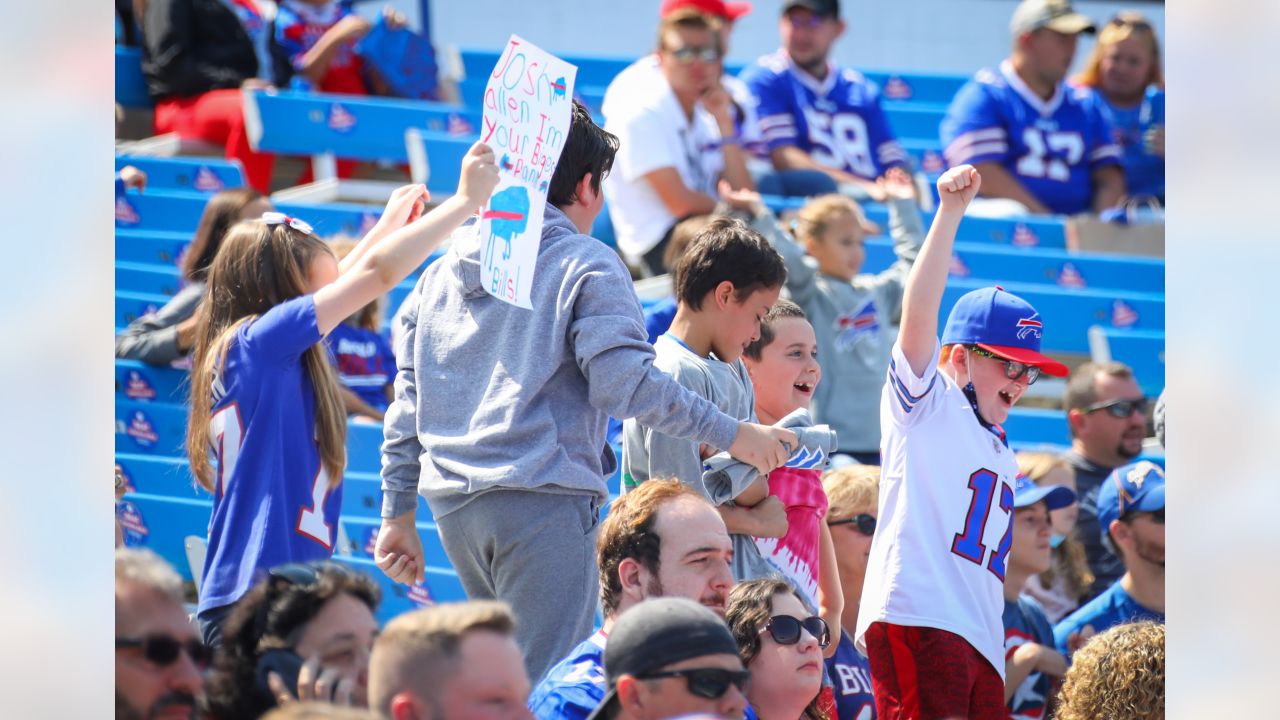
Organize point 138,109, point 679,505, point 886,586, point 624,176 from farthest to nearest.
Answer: point 138,109, point 624,176, point 886,586, point 679,505

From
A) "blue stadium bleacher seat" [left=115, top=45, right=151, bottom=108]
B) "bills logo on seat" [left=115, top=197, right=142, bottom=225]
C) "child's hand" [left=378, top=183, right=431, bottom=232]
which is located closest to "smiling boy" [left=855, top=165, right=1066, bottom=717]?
"child's hand" [left=378, top=183, right=431, bottom=232]

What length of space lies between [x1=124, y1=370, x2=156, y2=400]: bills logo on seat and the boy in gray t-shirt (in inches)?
100

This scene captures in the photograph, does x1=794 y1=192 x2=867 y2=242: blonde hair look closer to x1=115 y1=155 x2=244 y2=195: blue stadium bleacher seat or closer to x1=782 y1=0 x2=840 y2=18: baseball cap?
x1=782 y1=0 x2=840 y2=18: baseball cap

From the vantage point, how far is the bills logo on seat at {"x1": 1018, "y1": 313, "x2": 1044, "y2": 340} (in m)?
3.04

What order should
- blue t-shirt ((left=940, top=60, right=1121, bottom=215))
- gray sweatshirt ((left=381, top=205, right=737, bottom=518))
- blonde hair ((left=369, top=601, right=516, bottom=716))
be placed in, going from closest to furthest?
blonde hair ((left=369, top=601, right=516, bottom=716)) → gray sweatshirt ((left=381, top=205, right=737, bottom=518)) → blue t-shirt ((left=940, top=60, right=1121, bottom=215))

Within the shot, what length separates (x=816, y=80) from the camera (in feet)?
22.2

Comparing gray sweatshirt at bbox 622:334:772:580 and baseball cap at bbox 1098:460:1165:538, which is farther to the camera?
baseball cap at bbox 1098:460:1165:538

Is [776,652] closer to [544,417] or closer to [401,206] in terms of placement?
[544,417]

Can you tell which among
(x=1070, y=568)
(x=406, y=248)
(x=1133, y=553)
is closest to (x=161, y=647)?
(x=406, y=248)

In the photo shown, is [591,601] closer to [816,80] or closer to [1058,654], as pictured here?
[1058,654]

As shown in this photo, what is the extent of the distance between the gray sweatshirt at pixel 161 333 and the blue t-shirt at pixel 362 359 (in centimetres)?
43

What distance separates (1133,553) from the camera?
162 inches
